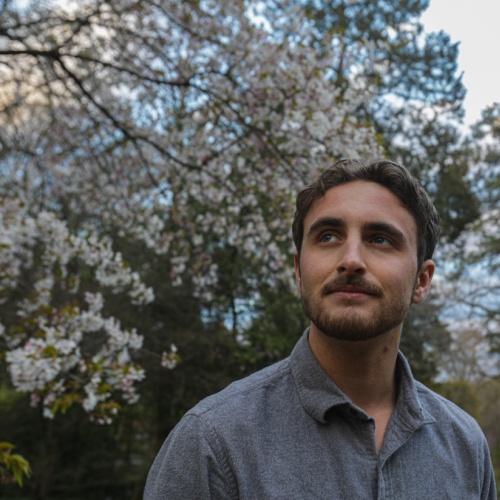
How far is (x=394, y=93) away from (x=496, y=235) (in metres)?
3.56

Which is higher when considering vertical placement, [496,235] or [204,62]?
[496,235]

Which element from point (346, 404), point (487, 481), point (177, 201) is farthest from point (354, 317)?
point (177, 201)

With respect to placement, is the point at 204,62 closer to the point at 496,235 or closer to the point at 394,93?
the point at 394,93

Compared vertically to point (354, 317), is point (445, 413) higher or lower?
lower

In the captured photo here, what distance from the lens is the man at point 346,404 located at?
1100 millimetres

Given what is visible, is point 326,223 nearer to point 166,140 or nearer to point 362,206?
point 362,206

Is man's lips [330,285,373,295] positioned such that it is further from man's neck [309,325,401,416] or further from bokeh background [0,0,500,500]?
bokeh background [0,0,500,500]

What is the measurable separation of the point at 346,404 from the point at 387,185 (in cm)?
49

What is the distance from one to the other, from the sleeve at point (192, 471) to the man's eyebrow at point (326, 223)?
470 millimetres

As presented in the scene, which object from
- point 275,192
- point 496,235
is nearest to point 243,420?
point 275,192

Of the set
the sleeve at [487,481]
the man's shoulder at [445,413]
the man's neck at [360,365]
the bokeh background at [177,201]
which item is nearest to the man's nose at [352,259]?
the man's neck at [360,365]

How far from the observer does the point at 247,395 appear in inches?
47.4

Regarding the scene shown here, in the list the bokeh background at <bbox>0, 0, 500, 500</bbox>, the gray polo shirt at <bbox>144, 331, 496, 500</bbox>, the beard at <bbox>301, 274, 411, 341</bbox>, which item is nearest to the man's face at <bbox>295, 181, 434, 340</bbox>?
the beard at <bbox>301, 274, 411, 341</bbox>

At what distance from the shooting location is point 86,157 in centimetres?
598
